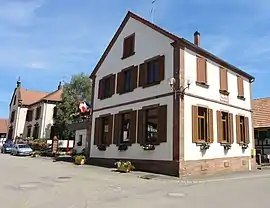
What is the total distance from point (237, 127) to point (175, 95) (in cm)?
685

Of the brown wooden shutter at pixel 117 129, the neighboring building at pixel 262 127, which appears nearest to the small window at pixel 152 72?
the brown wooden shutter at pixel 117 129

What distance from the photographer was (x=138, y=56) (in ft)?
72.9

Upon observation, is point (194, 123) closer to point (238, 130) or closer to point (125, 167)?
point (125, 167)

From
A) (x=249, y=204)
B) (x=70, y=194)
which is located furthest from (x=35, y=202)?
(x=249, y=204)

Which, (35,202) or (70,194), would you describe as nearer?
(35,202)

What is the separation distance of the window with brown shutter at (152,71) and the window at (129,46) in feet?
6.99

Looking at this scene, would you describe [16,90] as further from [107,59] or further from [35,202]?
[35,202]

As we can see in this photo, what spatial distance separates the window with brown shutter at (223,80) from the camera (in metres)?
21.4

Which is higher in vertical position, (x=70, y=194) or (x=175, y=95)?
(x=175, y=95)

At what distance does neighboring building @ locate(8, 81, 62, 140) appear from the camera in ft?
167

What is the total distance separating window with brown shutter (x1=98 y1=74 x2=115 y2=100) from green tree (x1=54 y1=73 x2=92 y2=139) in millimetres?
21722

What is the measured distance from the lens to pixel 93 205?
28.6ft

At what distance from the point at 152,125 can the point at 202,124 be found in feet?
10.2

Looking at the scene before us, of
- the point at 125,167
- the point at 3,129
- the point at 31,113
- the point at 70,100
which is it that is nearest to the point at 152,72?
the point at 125,167
